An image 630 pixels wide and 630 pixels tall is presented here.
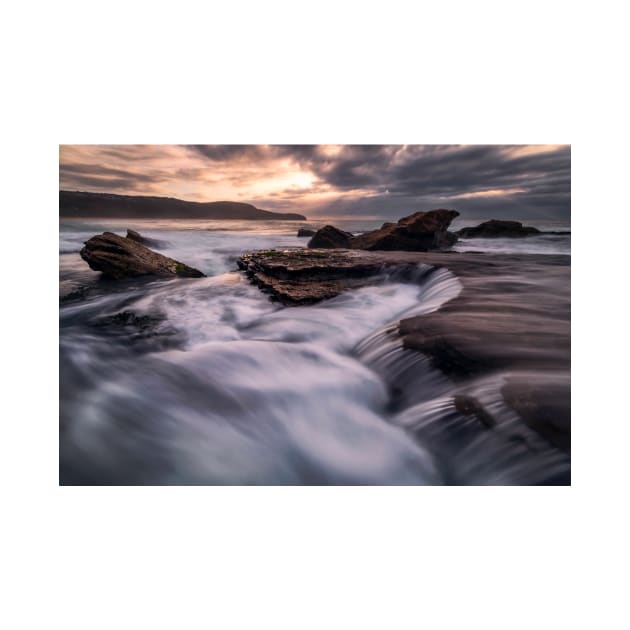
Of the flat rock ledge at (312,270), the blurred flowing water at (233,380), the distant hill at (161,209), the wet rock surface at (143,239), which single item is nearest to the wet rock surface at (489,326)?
the flat rock ledge at (312,270)

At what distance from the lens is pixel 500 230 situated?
135 inches

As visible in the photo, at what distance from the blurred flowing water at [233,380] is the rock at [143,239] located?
7 centimetres

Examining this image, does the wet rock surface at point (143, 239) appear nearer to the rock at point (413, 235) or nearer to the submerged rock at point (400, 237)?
the submerged rock at point (400, 237)

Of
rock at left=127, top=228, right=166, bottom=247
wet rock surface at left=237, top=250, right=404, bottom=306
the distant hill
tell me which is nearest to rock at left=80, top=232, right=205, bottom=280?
rock at left=127, top=228, right=166, bottom=247

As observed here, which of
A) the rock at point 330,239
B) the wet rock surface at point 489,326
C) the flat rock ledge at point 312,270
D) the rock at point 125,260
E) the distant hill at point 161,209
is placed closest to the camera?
the wet rock surface at point 489,326

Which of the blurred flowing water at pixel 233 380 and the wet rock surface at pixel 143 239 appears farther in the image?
the wet rock surface at pixel 143 239

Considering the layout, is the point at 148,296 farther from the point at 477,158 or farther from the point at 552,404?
the point at 552,404

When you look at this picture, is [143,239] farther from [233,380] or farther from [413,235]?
[413,235]

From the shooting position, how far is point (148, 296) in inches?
145

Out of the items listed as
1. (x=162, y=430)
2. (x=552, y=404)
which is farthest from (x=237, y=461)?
(x=552, y=404)

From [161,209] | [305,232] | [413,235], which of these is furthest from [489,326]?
[161,209]

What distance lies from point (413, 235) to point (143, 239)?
2.81m

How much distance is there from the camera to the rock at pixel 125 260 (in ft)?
11.4

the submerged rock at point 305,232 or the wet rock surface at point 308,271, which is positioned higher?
the submerged rock at point 305,232
